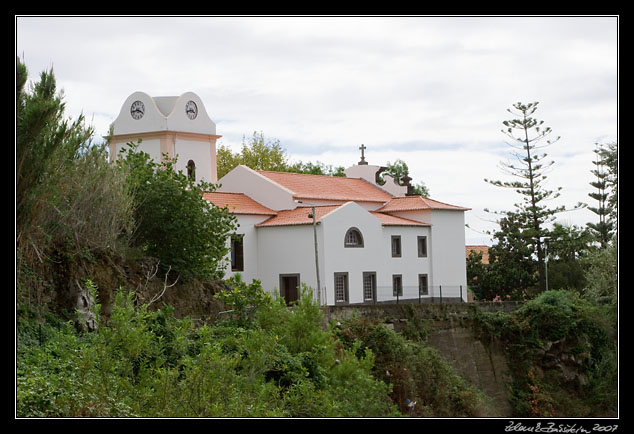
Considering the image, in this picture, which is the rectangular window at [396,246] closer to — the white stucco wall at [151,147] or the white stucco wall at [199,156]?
the white stucco wall at [199,156]

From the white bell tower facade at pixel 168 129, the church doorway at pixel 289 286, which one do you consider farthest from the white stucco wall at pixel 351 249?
the white bell tower facade at pixel 168 129

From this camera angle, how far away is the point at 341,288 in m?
35.8

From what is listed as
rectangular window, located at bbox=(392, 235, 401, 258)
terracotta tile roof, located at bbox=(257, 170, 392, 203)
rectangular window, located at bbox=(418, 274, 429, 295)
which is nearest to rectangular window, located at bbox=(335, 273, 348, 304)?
rectangular window, located at bbox=(392, 235, 401, 258)

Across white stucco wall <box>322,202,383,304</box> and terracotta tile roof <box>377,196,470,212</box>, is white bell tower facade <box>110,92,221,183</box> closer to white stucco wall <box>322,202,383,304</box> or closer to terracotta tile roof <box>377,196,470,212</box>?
white stucco wall <box>322,202,383,304</box>

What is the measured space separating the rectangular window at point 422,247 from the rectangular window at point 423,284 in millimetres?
946

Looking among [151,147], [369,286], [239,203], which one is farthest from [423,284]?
[151,147]

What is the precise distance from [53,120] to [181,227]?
9470mm

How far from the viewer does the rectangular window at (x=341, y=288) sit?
116 ft

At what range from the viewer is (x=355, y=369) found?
1973 cm

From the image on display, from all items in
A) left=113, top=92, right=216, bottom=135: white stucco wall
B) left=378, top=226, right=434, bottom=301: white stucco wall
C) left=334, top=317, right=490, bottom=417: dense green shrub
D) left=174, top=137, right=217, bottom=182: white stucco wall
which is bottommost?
left=334, top=317, right=490, bottom=417: dense green shrub

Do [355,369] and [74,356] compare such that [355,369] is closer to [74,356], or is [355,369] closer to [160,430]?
[74,356]

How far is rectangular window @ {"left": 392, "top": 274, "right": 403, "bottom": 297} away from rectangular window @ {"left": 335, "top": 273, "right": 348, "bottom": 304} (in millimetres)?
3364

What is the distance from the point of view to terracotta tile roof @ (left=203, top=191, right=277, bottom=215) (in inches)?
1437

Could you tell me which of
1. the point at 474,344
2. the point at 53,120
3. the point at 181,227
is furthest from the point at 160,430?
the point at 474,344
